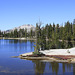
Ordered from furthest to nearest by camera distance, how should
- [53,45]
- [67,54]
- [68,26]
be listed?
[68,26] < [53,45] < [67,54]

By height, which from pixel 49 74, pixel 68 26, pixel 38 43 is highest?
pixel 68 26

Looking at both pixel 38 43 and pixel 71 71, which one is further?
pixel 38 43

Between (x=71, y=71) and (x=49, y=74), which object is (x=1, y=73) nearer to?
(x=49, y=74)

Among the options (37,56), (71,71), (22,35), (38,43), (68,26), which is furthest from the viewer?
(22,35)

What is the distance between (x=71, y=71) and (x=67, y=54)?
18684mm

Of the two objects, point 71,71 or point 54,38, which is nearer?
point 71,71

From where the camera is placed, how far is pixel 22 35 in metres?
199

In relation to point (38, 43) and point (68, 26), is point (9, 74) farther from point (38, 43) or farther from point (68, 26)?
point (68, 26)

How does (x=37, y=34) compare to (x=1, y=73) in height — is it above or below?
above

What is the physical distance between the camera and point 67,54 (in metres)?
46.9

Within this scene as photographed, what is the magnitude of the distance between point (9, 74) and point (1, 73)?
5.27 feet

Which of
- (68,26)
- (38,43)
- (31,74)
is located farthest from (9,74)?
(68,26)

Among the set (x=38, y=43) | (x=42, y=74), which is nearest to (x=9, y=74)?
(x=42, y=74)

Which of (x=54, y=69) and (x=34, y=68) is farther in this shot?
(x=34, y=68)
